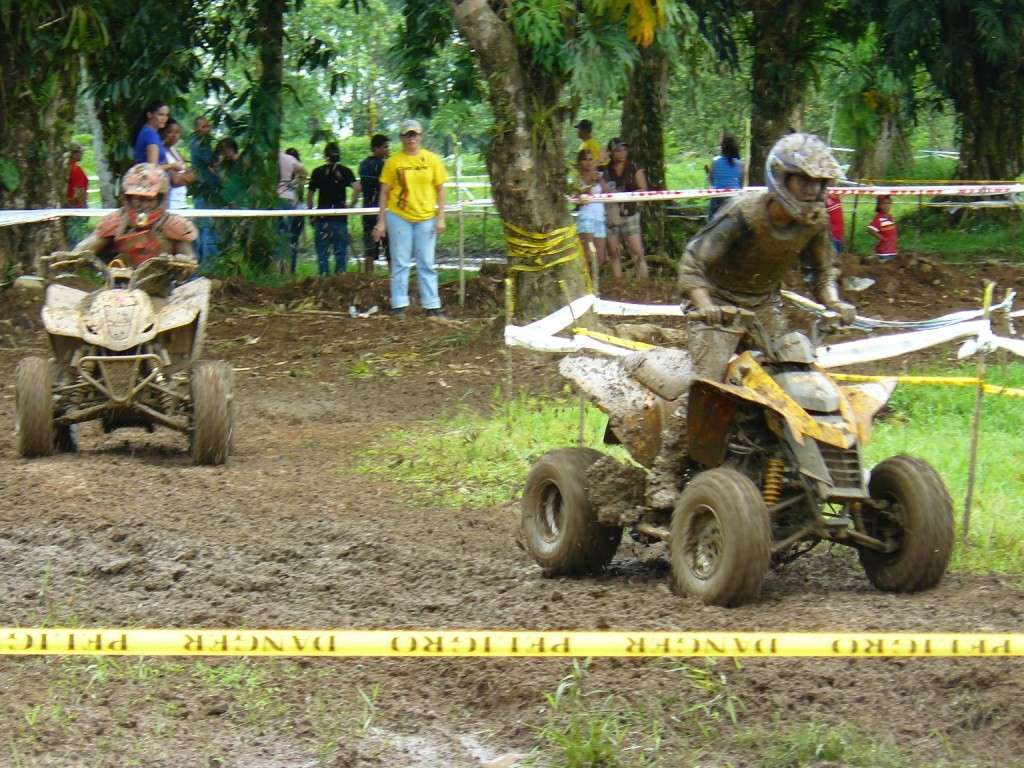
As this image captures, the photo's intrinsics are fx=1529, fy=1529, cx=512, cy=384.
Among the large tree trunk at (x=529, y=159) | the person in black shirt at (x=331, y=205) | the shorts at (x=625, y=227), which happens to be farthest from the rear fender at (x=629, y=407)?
the person in black shirt at (x=331, y=205)

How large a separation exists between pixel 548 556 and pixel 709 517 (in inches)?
42.7

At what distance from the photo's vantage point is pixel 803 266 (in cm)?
716

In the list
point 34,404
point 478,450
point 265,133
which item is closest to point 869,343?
point 478,450

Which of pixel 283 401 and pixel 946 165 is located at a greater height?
pixel 946 165

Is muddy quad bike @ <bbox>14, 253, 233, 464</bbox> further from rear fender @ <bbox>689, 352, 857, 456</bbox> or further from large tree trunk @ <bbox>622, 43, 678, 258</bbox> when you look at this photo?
large tree trunk @ <bbox>622, 43, 678, 258</bbox>

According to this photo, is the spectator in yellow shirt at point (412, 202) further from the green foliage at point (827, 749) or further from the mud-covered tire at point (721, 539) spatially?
the green foliage at point (827, 749)

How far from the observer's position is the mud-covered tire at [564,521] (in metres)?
7.10

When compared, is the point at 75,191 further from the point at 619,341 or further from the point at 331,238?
the point at 619,341

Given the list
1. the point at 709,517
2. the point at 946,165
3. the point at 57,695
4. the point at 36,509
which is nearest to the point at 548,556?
the point at 709,517

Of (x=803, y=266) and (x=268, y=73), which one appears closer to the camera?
(x=803, y=266)

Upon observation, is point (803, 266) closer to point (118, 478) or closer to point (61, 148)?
point (118, 478)

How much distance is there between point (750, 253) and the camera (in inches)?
273

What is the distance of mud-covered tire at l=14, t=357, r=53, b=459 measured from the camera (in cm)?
985

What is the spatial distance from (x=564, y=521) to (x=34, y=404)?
4315 mm
